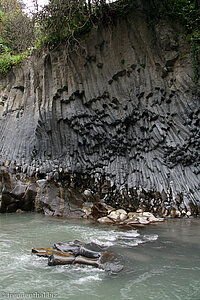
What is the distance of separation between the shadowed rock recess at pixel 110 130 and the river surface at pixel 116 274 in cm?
311

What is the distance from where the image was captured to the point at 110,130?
11.4 m

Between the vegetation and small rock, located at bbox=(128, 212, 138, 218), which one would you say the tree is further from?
small rock, located at bbox=(128, 212, 138, 218)

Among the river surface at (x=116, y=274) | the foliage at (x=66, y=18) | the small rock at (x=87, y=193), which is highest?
the foliage at (x=66, y=18)

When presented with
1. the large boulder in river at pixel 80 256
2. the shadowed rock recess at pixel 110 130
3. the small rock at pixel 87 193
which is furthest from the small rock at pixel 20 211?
the large boulder in river at pixel 80 256

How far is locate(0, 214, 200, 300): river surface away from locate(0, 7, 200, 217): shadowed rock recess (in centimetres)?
311

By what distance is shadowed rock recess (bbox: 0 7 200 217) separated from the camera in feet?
33.0

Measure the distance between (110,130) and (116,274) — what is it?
7.88m

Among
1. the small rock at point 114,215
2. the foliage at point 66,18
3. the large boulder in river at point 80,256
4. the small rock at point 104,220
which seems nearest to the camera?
the large boulder in river at point 80,256

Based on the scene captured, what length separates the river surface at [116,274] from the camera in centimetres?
337

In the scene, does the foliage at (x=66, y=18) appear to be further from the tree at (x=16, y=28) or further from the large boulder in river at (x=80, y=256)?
the large boulder in river at (x=80, y=256)

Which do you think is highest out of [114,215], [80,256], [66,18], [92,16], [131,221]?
[92,16]

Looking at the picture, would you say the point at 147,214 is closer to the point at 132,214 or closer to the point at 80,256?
the point at 132,214

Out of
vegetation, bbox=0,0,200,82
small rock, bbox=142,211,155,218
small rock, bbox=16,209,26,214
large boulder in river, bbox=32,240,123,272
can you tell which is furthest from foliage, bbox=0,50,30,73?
large boulder in river, bbox=32,240,123,272

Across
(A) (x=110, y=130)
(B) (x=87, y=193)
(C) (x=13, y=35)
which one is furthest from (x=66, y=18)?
(B) (x=87, y=193)
